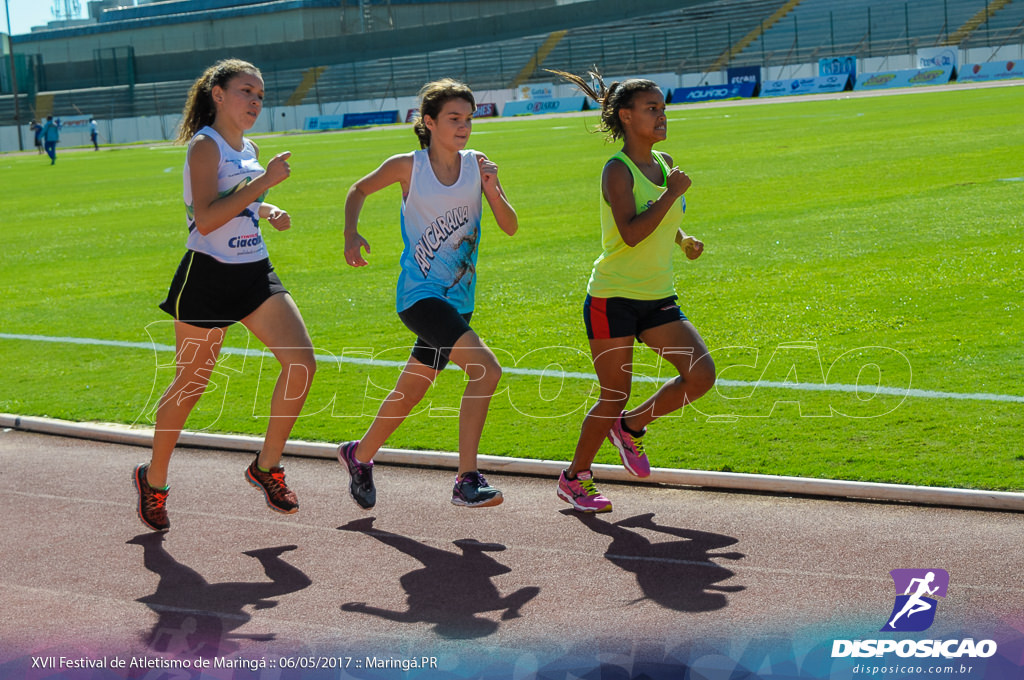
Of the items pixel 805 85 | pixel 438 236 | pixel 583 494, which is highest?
pixel 805 85

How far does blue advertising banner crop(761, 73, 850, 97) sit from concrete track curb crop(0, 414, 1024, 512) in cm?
4997

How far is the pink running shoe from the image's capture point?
590 cm

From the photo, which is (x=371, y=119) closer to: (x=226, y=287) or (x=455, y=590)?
(x=226, y=287)

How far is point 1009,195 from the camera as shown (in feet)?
49.4

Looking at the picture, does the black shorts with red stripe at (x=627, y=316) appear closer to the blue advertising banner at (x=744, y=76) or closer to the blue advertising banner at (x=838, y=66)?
the blue advertising banner at (x=838, y=66)

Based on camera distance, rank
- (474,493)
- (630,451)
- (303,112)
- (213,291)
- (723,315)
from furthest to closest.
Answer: (303,112)
(723,315)
(630,451)
(213,291)
(474,493)

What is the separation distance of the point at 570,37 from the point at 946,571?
71.6 metres

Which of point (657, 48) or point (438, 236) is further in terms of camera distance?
point (657, 48)

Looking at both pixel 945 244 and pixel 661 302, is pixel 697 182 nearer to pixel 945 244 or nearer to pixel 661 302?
pixel 945 244

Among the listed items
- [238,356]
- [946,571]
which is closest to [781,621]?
[946,571]

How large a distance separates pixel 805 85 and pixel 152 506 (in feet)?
172

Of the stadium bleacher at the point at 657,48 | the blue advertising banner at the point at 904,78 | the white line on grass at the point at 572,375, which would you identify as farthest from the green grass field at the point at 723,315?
the stadium bleacher at the point at 657,48

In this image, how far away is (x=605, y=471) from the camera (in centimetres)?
614

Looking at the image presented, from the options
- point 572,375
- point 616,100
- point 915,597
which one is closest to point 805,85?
point 572,375
